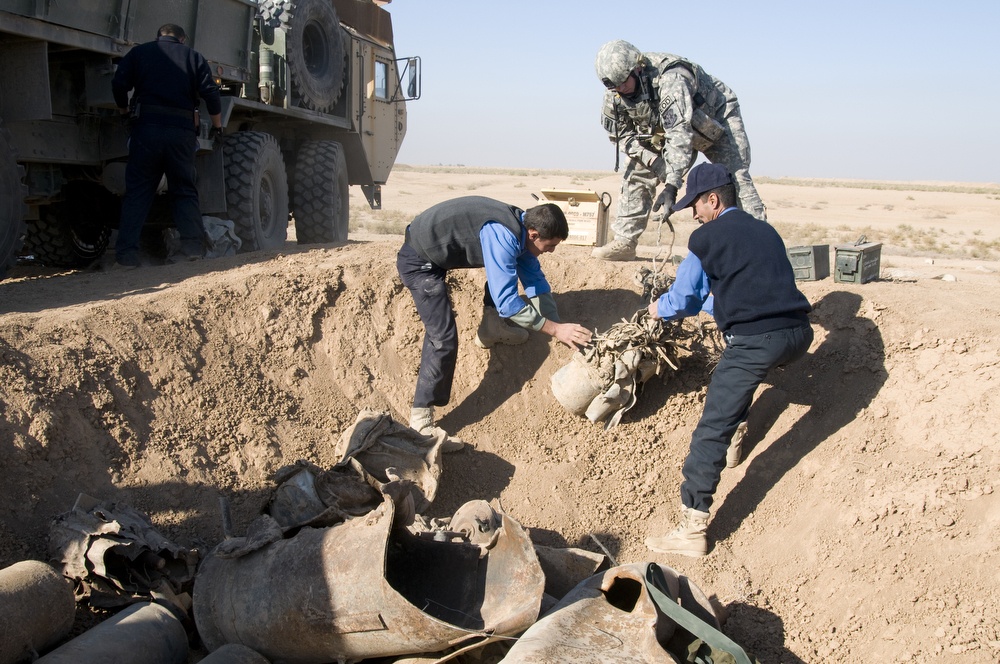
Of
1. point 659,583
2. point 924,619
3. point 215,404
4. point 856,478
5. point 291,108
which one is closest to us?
point 659,583

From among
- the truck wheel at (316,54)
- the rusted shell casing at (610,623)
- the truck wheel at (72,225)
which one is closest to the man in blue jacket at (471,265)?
the rusted shell casing at (610,623)

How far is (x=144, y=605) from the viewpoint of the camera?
334 centimetres

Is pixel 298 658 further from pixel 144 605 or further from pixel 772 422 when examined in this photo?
pixel 772 422

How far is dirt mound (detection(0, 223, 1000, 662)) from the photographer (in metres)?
3.78

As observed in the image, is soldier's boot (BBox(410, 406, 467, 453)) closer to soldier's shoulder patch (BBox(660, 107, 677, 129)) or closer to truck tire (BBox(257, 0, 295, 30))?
soldier's shoulder patch (BBox(660, 107, 677, 129))

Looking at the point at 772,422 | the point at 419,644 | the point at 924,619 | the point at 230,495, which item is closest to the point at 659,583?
the point at 419,644

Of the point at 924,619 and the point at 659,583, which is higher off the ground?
the point at 659,583

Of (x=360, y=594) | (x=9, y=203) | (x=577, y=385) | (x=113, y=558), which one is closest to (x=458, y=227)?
(x=577, y=385)

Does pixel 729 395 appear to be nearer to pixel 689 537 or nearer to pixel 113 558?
pixel 689 537

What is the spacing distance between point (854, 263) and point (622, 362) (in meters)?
1.81

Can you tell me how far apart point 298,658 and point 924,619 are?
2.59 meters

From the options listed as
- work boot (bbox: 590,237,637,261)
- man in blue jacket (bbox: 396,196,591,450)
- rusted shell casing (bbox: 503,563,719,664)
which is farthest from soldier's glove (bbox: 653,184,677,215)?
rusted shell casing (bbox: 503,563,719,664)

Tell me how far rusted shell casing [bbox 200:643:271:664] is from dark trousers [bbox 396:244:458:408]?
210 cm

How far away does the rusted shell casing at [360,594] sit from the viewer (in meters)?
3.10
